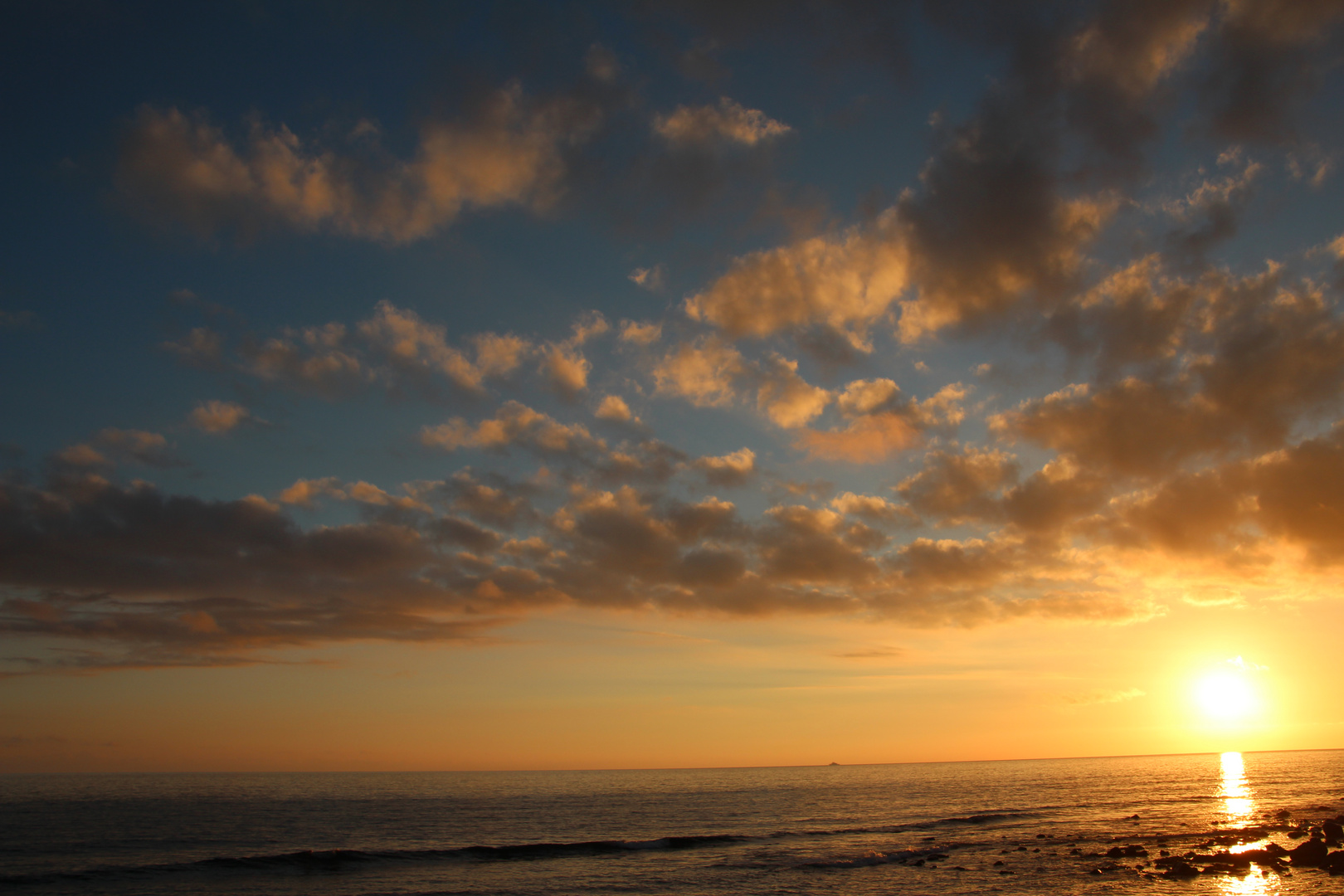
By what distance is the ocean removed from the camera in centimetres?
4728

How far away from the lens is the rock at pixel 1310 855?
4700 centimetres

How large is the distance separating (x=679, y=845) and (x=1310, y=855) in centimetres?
4824

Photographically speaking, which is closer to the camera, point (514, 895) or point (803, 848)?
point (514, 895)

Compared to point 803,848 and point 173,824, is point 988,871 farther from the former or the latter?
point 173,824

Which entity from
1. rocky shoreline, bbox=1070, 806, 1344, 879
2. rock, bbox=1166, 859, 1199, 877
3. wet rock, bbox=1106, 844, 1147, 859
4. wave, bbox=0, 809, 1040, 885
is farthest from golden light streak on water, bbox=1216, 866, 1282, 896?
wave, bbox=0, 809, 1040, 885

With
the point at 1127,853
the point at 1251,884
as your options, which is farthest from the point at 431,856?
the point at 1251,884

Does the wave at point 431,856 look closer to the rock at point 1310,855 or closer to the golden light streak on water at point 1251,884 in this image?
the golden light streak on water at point 1251,884

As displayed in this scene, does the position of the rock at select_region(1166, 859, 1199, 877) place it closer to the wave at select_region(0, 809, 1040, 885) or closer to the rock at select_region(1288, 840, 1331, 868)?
the rock at select_region(1288, 840, 1331, 868)

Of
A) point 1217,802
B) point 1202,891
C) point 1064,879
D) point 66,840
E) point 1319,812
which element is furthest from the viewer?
point 1217,802

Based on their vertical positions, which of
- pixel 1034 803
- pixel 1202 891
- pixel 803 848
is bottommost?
pixel 1034 803

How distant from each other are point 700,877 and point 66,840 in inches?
2671

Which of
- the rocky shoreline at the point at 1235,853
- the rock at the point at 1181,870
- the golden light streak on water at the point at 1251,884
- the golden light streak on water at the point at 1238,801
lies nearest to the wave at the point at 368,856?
the rocky shoreline at the point at 1235,853

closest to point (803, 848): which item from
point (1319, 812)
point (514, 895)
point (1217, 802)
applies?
point (514, 895)

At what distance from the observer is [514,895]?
4566cm
